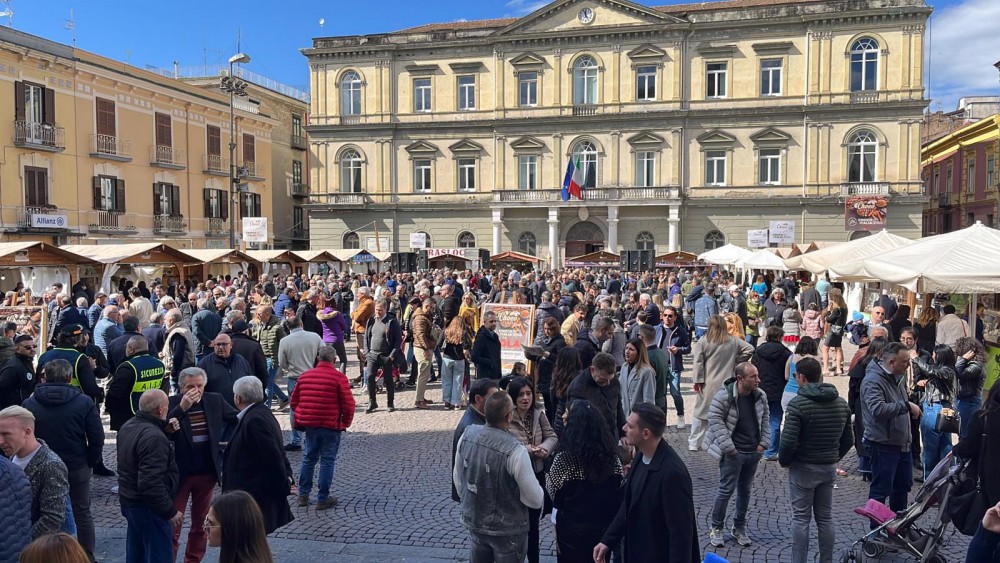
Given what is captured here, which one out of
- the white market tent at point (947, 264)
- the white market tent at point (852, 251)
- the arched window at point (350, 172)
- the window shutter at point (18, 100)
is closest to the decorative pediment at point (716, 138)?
the arched window at point (350, 172)

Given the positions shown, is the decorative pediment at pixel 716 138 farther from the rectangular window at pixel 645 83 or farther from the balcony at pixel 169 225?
the balcony at pixel 169 225

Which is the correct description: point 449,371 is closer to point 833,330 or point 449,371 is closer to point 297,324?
point 297,324

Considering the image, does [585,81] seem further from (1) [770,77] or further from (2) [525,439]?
(2) [525,439]

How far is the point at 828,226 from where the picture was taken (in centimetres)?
3666

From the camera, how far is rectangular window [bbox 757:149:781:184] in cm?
3734

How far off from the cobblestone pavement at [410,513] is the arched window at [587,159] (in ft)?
99.7

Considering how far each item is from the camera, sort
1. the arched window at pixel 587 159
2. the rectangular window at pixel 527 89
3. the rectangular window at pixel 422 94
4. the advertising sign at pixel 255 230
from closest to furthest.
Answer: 1. the advertising sign at pixel 255 230
2. the arched window at pixel 587 159
3. the rectangular window at pixel 527 89
4. the rectangular window at pixel 422 94

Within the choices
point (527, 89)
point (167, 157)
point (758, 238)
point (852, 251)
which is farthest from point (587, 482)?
point (527, 89)

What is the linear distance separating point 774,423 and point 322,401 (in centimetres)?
563

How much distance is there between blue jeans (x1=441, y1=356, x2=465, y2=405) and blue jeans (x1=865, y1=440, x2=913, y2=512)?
6.39 meters

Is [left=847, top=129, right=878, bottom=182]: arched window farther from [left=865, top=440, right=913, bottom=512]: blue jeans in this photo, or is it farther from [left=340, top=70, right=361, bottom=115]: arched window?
[left=865, top=440, right=913, bottom=512]: blue jeans

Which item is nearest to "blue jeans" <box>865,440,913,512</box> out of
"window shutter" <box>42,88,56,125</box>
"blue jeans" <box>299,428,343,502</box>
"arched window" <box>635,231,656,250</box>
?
"blue jeans" <box>299,428,343,502</box>

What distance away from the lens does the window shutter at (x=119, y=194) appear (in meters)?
30.6

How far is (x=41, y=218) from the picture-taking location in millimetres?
26938
